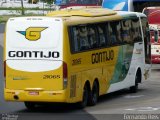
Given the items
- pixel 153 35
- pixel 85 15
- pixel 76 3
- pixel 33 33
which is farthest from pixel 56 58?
pixel 76 3

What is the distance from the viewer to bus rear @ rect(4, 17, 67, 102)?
18.3 m

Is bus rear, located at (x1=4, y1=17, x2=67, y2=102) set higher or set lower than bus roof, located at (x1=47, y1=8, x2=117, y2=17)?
lower

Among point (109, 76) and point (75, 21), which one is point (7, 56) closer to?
point (75, 21)

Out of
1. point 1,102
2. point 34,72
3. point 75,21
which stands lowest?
point 1,102

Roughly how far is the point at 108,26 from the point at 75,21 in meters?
2.52

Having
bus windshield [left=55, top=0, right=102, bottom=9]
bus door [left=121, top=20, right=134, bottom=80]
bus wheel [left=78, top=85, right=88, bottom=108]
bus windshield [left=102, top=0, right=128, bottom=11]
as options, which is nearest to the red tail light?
bus wheel [left=78, top=85, right=88, bottom=108]

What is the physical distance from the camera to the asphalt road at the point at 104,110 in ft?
57.9

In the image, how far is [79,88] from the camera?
19047 millimetres

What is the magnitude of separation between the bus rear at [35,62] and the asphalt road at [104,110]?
20.4 inches

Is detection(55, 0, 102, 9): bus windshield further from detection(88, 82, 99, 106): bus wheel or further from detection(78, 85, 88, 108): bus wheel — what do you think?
detection(78, 85, 88, 108): bus wheel

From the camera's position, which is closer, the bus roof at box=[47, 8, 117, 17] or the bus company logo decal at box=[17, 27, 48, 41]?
the bus company logo decal at box=[17, 27, 48, 41]

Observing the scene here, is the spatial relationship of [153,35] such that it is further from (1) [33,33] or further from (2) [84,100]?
(1) [33,33]

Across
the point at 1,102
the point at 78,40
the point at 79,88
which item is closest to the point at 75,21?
the point at 78,40

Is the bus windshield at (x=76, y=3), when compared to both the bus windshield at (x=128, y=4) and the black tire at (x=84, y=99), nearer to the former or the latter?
the bus windshield at (x=128, y=4)
